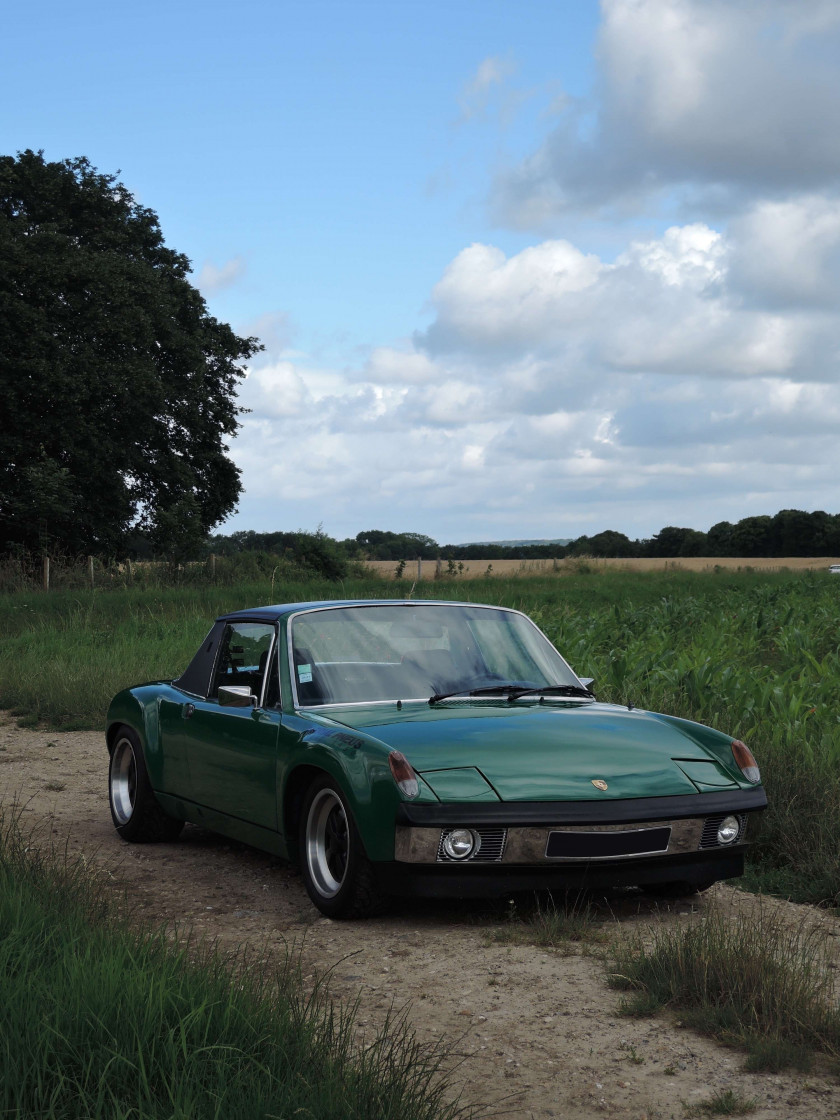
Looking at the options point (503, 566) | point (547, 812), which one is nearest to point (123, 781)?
point (547, 812)

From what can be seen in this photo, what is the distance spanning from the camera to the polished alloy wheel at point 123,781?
8.03m

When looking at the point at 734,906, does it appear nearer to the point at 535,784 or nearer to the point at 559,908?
the point at 559,908

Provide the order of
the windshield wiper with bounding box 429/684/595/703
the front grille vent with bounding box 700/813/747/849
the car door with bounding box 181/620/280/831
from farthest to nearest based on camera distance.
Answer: the windshield wiper with bounding box 429/684/595/703
the car door with bounding box 181/620/280/831
the front grille vent with bounding box 700/813/747/849

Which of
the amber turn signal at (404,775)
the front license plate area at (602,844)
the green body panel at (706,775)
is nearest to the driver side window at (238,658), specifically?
the amber turn signal at (404,775)

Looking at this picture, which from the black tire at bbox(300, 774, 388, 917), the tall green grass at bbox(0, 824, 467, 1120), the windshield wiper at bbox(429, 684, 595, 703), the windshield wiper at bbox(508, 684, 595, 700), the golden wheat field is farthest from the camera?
the golden wheat field

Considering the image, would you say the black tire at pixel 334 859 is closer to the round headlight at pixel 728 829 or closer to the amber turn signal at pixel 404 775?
the amber turn signal at pixel 404 775

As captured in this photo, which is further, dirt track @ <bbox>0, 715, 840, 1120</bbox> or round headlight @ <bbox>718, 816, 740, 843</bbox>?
round headlight @ <bbox>718, 816, 740, 843</bbox>

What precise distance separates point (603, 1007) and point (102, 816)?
17.3 ft

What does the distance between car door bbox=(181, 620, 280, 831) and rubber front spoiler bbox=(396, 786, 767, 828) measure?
1.20 m

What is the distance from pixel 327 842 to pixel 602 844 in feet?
4.35

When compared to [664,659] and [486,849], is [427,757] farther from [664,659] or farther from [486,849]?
[664,659]

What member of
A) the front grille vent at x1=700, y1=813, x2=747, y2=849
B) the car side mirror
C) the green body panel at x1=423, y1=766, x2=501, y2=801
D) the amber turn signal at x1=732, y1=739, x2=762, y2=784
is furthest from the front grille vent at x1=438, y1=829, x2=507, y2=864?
Answer: the car side mirror

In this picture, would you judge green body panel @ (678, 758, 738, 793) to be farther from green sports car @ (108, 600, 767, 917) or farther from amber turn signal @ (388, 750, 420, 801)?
amber turn signal @ (388, 750, 420, 801)

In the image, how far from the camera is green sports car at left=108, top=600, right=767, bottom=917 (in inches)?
206
